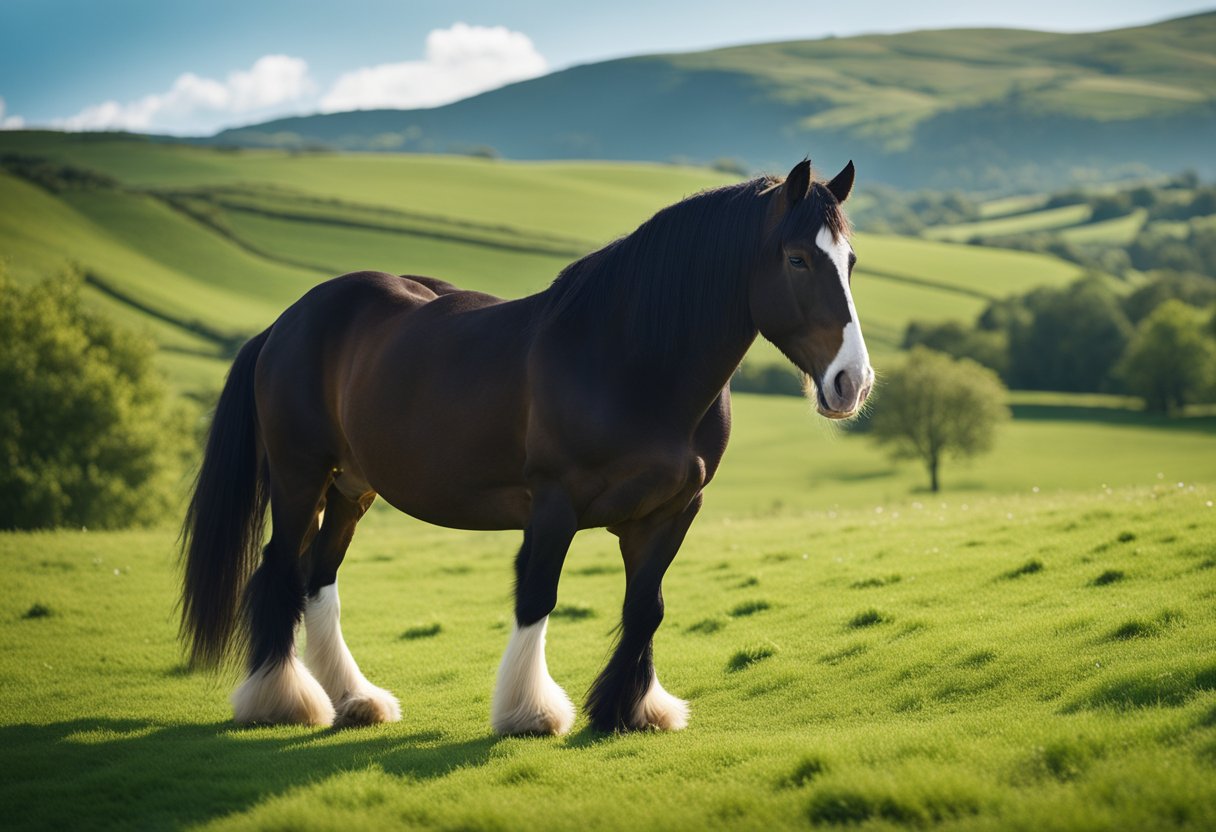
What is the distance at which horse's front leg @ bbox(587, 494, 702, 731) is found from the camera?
23.2 ft

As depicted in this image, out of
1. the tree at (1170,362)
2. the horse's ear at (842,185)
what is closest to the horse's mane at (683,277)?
the horse's ear at (842,185)

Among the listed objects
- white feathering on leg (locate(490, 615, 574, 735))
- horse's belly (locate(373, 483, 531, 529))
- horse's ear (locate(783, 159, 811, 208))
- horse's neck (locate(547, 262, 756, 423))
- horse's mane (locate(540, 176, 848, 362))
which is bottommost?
white feathering on leg (locate(490, 615, 574, 735))

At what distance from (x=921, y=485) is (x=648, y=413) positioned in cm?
5520

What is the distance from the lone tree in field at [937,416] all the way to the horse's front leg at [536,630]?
181 ft

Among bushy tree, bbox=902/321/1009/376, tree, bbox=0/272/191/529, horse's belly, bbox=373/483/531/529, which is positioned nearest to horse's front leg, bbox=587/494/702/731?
horse's belly, bbox=373/483/531/529

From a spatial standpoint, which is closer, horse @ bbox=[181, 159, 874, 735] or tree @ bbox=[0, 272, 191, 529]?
horse @ bbox=[181, 159, 874, 735]

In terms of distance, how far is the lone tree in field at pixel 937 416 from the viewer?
6022 cm

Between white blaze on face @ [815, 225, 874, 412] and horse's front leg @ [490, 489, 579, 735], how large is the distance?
1769mm

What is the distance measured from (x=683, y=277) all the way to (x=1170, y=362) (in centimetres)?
7734

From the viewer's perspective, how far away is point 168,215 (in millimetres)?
85312

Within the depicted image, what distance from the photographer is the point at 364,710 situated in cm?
805

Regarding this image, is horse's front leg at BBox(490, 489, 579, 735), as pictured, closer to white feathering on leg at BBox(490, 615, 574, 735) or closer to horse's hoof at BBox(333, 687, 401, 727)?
white feathering on leg at BBox(490, 615, 574, 735)

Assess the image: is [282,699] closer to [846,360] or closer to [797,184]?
[846,360]

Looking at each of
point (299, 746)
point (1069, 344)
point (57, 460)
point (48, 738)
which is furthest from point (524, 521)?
point (1069, 344)
